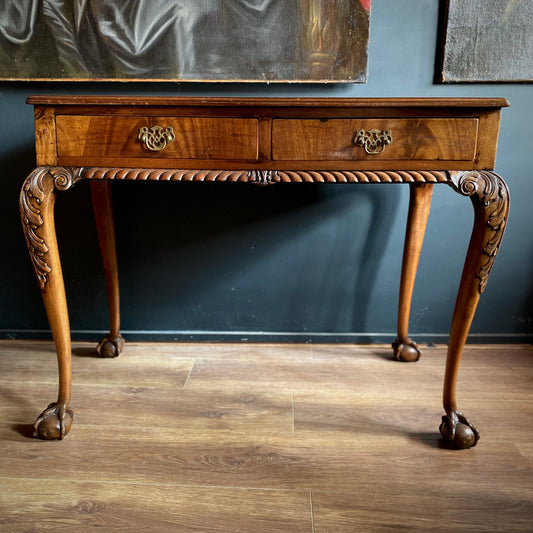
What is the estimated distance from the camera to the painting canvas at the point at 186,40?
1679 mm

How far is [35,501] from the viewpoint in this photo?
1.06 metres

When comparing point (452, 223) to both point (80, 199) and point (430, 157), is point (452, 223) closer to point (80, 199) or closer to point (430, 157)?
point (430, 157)

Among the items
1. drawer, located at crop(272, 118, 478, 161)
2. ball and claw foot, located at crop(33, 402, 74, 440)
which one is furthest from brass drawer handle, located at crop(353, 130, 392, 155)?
ball and claw foot, located at crop(33, 402, 74, 440)

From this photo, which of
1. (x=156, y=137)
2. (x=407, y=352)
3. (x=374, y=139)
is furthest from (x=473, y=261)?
(x=156, y=137)

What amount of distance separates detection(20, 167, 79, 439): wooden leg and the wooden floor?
0.19 feet

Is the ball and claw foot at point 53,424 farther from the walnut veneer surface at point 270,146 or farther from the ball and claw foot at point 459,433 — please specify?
the ball and claw foot at point 459,433

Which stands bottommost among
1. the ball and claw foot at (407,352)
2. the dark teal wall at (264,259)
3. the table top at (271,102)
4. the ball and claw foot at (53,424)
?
the ball and claw foot at (407,352)

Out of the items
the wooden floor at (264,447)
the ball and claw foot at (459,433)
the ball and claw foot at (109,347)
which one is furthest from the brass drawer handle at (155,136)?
the ball and claw foot at (459,433)

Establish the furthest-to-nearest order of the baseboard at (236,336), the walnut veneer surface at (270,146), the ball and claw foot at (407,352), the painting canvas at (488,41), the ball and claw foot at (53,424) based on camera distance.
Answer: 1. the baseboard at (236,336)
2. the ball and claw foot at (407,352)
3. the painting canvas at (488,41)
4. the ball and claw foot at (53,424)
5. the walnut veneer surface at (270,146)

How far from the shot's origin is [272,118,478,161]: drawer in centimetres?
116

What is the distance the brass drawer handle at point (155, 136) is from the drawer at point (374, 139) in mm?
264

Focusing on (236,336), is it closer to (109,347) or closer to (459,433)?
(109,347)

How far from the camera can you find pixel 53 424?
128cm

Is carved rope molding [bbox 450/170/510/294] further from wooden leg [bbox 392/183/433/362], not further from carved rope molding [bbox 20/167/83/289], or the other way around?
carved rope molding [bbox 20/167/83/289]
